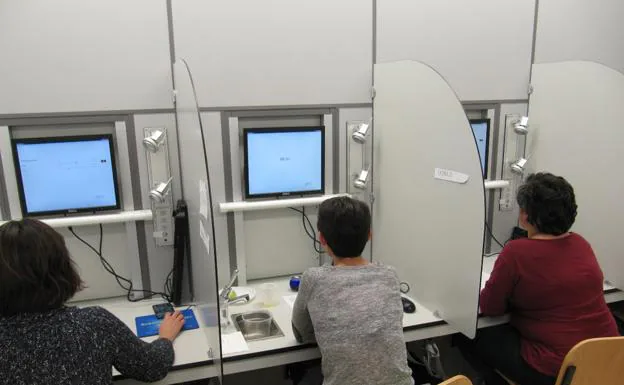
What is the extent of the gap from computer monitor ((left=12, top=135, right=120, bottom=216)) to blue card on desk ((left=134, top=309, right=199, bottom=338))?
476 mm

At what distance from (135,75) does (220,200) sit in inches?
24.5

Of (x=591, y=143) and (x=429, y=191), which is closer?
(x=429, y=191)

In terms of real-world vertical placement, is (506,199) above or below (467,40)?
below

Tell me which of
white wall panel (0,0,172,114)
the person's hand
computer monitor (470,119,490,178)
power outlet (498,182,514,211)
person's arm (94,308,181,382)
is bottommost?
the person's hand

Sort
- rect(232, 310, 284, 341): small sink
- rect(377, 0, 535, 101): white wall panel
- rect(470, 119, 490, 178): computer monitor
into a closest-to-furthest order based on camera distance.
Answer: rect(232, 310, 284, 341): small sink < rect(377, 0, 535, 101): white wall panel < rect(470, 119, 490, 178): computer monitor

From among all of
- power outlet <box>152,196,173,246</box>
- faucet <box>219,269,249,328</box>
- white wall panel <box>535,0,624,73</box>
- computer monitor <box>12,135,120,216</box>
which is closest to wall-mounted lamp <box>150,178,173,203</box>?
power outlet <box>152,196,173,246</box>

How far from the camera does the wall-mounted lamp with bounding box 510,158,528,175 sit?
8.10 feet

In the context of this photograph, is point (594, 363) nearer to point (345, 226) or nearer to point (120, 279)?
point (345, 226)

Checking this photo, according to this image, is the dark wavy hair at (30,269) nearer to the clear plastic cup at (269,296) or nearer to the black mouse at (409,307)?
the clear plastic cup at (269,296)

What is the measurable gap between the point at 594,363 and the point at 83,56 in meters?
2.10

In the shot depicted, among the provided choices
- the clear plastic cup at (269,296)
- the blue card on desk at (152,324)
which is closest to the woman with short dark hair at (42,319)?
the blue card on desk at (152,324)

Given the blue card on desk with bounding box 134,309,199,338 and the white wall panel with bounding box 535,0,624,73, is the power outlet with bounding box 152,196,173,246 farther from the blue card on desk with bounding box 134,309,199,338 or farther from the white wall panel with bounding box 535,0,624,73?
the white wall panel with bounding box 535,0,624,73

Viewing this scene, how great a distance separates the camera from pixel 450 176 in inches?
66.9

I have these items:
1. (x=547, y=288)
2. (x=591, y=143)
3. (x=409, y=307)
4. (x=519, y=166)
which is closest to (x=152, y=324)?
(x=409, y=307)
